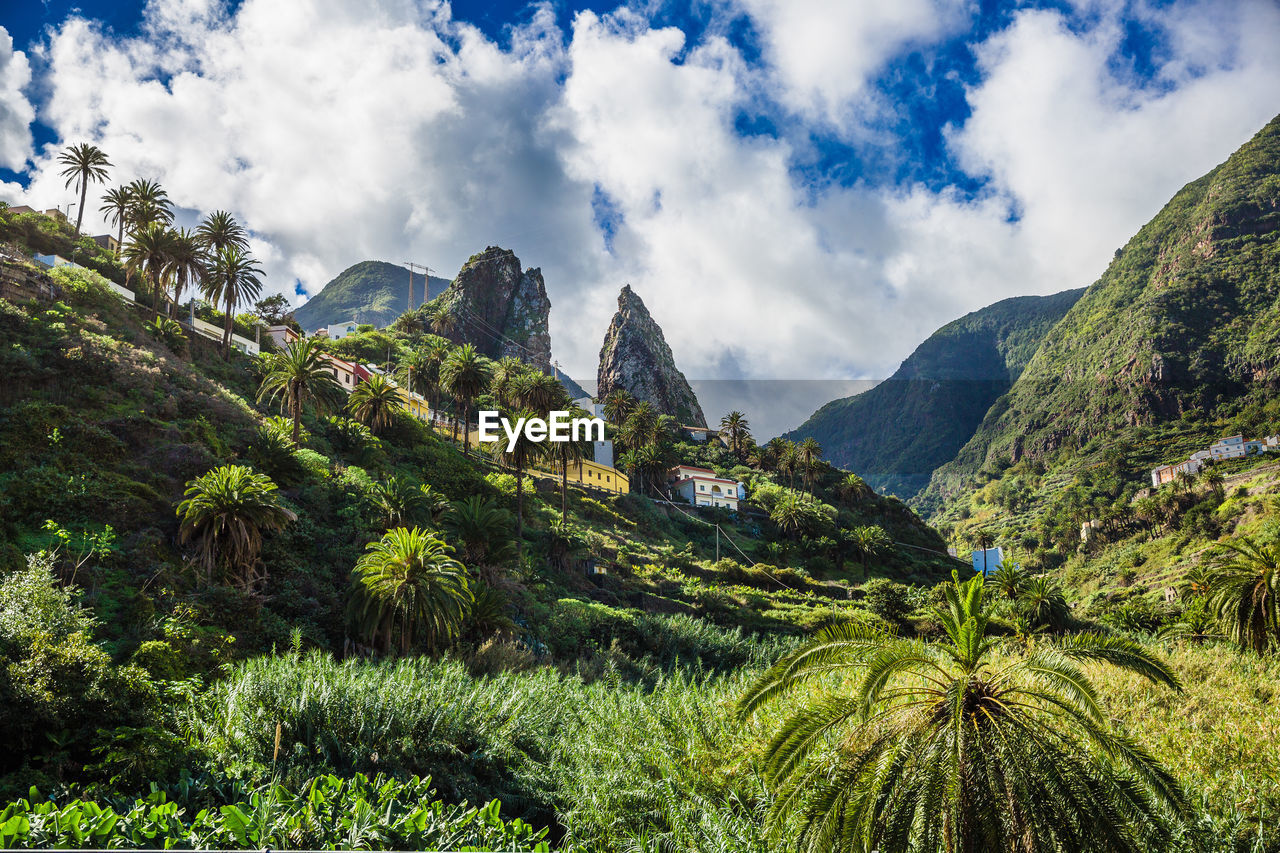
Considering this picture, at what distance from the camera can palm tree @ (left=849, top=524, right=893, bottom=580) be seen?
7688 cm

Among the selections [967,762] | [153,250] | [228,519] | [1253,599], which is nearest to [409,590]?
[228,519]

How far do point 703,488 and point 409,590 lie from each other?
2662 inches

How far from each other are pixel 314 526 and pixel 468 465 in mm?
23250

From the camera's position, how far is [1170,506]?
9181cm

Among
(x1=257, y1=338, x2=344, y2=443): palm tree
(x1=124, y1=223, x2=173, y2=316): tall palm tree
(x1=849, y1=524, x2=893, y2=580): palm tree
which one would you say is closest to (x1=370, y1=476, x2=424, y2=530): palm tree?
(x1=257, y1=338, x2=344, y2=443): palm tree

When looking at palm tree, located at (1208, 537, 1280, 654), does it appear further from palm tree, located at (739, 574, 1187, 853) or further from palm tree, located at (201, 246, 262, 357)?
palm tree, located at (201, 246, 262, 357)

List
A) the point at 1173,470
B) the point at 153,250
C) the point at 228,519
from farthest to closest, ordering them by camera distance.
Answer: the point at 1173,470, the point at 153,250, the point at 228,519

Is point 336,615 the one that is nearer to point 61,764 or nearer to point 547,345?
point 61,764

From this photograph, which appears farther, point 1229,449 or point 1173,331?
point 1173,331

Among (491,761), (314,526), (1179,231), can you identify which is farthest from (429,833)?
(1179,231)

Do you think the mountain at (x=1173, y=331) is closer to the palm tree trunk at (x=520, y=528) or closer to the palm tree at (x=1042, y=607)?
the palm tree at (x=1042, y=607)

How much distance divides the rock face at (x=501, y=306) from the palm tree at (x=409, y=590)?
11402 cm

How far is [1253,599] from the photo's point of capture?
25.2 m

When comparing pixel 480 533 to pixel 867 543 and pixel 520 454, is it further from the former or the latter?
pixel 867 543
